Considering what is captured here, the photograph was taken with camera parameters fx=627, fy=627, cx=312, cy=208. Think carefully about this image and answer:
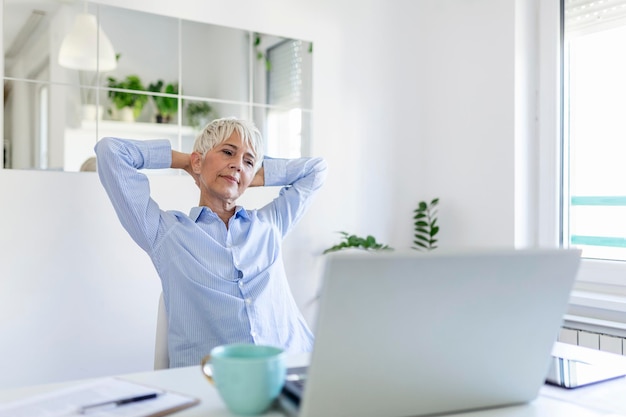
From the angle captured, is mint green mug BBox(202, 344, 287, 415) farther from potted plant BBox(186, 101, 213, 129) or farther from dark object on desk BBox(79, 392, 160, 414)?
potted plant BBox(186, 101, 213, 129)

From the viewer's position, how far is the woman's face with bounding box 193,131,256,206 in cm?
191

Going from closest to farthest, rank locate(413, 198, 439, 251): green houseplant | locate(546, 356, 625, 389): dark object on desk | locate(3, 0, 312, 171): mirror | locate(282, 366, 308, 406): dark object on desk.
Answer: locate(282, 366, 308, 406): dark object on desk
locate(546, 356, 625, 389): dark object on desk
locate(3, 0, 312, 171): mirror
locate(413, 198, 439, 251): green houseplant

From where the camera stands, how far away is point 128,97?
237cm

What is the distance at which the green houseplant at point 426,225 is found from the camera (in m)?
2.97

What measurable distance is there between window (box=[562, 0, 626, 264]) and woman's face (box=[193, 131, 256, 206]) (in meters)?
1.50

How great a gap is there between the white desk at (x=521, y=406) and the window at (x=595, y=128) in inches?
61.6

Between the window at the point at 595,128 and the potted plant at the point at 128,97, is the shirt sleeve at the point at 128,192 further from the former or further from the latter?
the window at the point at 595,128

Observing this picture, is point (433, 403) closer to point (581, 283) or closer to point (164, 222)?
point (164, 222)

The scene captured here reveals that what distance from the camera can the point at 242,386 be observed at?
2.82 ft

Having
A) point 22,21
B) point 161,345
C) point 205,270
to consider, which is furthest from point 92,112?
point 161,345

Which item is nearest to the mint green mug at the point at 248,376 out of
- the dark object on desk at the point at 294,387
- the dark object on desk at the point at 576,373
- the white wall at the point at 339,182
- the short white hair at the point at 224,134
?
the dark object on desk at the point at 294,387

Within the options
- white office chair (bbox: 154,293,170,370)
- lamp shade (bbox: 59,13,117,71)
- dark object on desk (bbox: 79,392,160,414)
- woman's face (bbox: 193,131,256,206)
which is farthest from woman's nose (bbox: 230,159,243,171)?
dark object on desk (bbox: 79,392,160,414)

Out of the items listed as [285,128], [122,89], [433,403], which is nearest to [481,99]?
[285,128]

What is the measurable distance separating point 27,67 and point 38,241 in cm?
60
